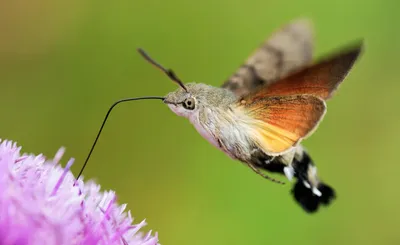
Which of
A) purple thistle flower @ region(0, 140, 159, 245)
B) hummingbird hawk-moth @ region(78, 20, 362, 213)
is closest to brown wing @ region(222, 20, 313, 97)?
hummingbird hawk-moth @ region(78, 20, 362, 213)

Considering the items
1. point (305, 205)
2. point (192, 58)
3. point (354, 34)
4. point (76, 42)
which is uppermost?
point (354, 34)

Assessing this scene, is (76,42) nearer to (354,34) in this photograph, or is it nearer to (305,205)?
(354,34)

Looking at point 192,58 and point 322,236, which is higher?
point 192,58

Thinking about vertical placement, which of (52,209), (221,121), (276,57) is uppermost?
(276,57)

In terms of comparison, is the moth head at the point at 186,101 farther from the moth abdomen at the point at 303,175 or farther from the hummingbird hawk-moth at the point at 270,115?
the moth abdomen at the point at 303,175

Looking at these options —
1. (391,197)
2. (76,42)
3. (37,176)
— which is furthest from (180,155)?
(37,176)

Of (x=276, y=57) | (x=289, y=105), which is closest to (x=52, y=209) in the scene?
(x=289, y=105)

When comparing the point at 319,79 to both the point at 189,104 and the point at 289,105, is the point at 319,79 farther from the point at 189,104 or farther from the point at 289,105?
the point at 189,104
